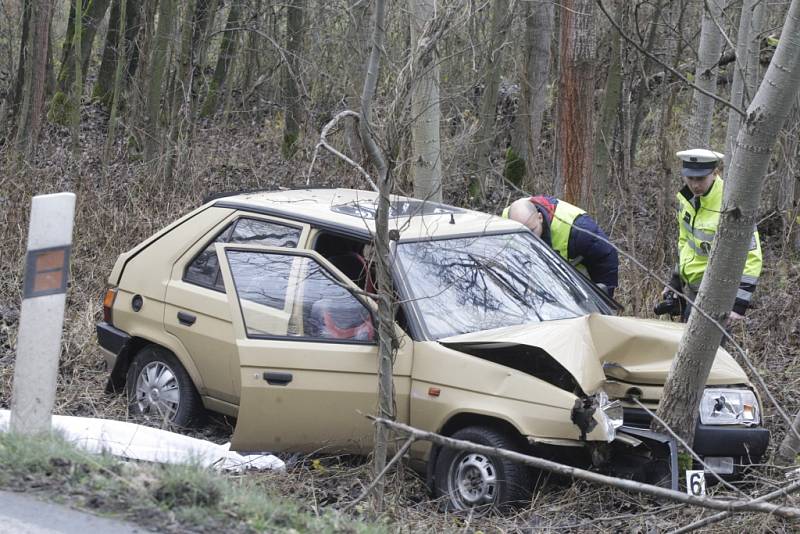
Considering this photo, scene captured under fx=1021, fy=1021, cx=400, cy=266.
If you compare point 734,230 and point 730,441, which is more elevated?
point 734,230

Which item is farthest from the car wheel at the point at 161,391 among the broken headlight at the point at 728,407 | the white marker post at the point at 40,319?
the broken headlight at the point at 728,407

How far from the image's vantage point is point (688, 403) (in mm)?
5215

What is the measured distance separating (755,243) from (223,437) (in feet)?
12.1

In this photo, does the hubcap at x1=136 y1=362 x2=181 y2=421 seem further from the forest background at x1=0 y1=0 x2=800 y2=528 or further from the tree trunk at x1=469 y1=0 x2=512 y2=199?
the tree trunk at x1=469 y1=0 x2=512 y2=199

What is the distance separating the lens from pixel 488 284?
5992mm

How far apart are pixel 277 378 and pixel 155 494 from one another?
1912 mm

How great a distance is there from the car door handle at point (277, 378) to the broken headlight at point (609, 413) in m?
1.67

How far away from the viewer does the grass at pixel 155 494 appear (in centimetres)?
352

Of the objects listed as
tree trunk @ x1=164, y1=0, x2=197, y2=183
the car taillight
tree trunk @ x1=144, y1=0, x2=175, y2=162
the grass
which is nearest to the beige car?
the car taillight

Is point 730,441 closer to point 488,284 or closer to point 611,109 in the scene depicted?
point 488,284

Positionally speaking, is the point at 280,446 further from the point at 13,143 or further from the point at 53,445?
the point at 13,143

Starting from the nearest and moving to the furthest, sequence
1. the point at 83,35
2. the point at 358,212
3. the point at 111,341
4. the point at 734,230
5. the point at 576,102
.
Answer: the point at 734,230 → the point at 358,212 → the point at 111,341 → the point at 576,102 → the point at 83,35

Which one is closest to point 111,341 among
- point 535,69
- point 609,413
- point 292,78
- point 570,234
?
point 570,234

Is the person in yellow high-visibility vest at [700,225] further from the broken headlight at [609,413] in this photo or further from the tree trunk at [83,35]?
the tree trunk at [83,35]
